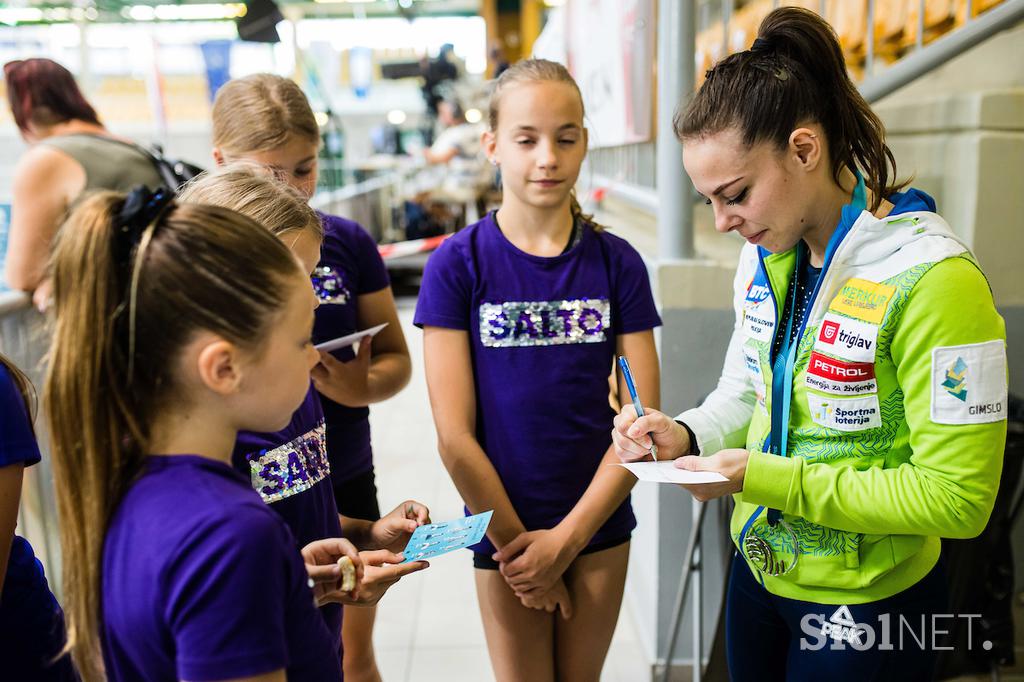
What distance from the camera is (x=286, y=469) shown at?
1189 mm

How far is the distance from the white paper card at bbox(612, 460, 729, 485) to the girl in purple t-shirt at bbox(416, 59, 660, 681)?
34 cm

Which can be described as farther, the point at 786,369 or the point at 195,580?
the point at 786,369

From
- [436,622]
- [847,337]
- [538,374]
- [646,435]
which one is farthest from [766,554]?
[436,622]

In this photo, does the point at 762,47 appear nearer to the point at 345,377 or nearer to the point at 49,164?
the point at 345,377

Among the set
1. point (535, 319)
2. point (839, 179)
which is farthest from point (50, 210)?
point (839, 179)

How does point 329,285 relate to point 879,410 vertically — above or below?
above

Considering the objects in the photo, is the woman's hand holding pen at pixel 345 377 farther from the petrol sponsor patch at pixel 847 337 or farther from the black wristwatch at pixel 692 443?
the petrol sponsor patch at pixel 847 337

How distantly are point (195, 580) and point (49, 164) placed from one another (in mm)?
2208

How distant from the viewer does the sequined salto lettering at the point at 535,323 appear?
1.55 metres

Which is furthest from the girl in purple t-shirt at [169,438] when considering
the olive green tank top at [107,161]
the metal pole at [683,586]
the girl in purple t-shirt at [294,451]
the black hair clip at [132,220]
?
the olive green tank top at [107,161]

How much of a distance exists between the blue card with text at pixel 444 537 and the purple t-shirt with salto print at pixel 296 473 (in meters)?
0.22

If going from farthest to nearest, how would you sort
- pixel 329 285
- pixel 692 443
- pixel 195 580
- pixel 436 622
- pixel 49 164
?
pixel 436 622 → pixel 49 164 → pixel 329 285 → pixel 692 443 → pixel 195 580

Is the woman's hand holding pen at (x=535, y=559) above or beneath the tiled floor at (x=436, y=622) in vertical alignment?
above

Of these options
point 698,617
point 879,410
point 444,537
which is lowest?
point 698,617
